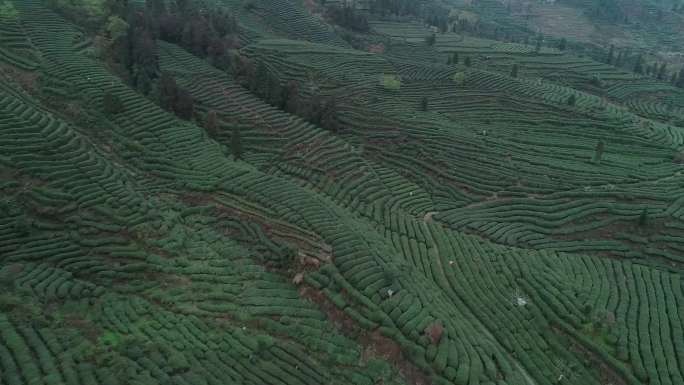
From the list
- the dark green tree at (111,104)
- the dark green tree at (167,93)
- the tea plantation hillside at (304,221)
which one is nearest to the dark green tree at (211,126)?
the tea plantation hillside at (304,221)

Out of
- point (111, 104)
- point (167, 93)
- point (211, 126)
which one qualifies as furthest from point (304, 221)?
point (167, 93)

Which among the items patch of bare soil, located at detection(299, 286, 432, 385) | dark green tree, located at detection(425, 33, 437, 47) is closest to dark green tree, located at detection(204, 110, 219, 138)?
patch of bare soil, located at detection(299, 286, 432, 385)

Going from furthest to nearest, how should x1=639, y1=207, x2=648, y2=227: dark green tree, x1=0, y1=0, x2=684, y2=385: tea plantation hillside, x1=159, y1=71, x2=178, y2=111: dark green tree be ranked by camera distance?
x1=159, y1=71, x2=178, y2=111: dark green tree < x1=639, y1=207, x2=648, y2=227: dark green tree < x1=0, y1=0, x2=684, y2=385: tea plantation hillside

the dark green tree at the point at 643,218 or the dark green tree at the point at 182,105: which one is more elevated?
the dark green tree at the point at 182,105

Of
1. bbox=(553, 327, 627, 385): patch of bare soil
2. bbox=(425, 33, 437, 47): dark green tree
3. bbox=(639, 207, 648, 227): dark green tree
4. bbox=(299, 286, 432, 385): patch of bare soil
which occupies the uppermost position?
bbox=(425, 33, 437, 47): dark green tree

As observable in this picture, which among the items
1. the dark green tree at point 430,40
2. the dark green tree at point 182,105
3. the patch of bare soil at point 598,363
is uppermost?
the dark green tree at point 430,40

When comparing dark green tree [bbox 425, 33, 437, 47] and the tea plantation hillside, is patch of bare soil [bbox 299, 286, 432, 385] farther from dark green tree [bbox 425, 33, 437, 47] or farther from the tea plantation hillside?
dark green tree [bbox 425, 33, 437, 47]

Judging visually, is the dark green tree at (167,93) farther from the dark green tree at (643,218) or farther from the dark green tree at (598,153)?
the dark green tree at (598,153)
